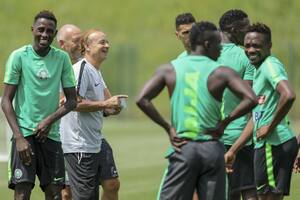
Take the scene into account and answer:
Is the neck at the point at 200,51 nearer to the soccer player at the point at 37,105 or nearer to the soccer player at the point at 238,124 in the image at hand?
the soccer player at the point at 238,124

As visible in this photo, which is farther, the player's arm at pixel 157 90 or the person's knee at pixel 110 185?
the person's knee at pixel 110 185

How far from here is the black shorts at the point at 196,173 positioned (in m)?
9.38

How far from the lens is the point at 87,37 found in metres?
12.5

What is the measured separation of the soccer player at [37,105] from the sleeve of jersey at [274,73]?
7.23 ft

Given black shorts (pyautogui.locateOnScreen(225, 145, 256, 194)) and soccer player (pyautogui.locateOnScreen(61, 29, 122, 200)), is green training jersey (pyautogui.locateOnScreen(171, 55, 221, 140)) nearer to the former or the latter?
black shorts (pyautogui.locateOnScreen(225, 145, 256, 194))

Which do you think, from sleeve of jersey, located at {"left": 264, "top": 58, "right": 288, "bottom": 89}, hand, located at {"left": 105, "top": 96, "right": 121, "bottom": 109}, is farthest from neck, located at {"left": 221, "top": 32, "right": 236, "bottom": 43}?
hand, located at {"left": 105, "top": 96, "right": 121, "bottom": 109}

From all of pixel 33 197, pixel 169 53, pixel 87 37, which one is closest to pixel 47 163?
pixel 87 37

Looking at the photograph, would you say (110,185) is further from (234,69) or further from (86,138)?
(234,69)

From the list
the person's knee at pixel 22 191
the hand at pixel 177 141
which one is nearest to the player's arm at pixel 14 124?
the person's knee at pixel 22 191

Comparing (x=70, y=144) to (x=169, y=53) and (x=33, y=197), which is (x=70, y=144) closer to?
(x=33, y=197)

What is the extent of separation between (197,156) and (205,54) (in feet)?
3.07

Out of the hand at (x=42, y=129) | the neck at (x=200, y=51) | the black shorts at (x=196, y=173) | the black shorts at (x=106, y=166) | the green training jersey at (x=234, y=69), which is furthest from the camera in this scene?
the black shorts at (x=106, y=166)

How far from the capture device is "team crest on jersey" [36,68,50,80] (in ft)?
37.2

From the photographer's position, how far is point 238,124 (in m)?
11.7
